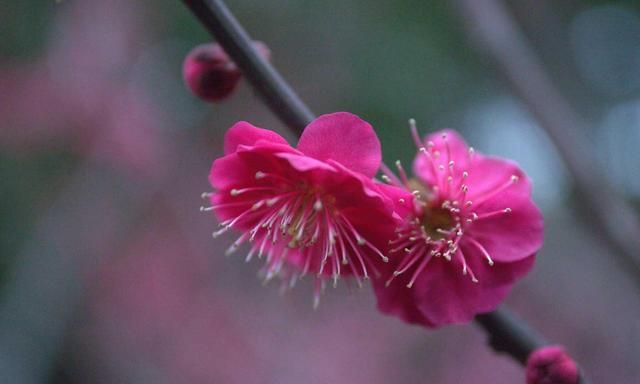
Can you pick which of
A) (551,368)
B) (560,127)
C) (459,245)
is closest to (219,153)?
(560,127)

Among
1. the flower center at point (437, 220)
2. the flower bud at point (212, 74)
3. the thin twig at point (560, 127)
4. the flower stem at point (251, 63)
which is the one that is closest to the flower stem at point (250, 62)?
the flower stem at point (251, 63)

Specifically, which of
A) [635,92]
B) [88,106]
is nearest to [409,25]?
[635,92]

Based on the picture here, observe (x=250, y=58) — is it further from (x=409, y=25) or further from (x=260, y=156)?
(x=409, y=25)

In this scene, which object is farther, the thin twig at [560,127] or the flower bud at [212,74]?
the thin twig at [560,127]

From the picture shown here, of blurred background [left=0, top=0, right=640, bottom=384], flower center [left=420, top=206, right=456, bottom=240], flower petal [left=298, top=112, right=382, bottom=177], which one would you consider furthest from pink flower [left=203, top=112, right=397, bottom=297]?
blurred background [left=0, top=0, right=640, bottom=384]

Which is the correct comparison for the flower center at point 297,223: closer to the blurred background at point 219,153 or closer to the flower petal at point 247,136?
the flower petal at point 247,136
